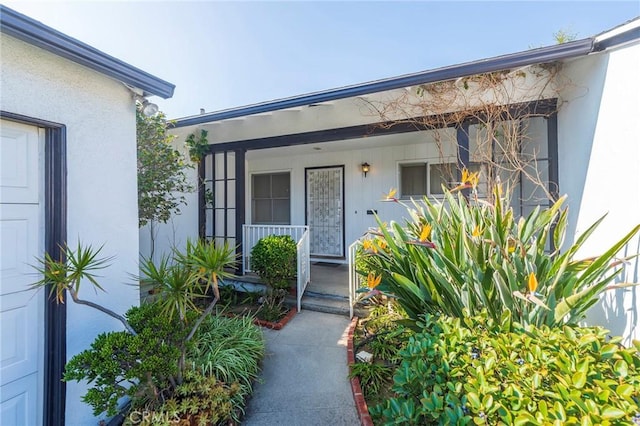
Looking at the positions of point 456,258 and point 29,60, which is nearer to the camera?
point 29,60

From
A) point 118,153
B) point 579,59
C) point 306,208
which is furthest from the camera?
point 306,208

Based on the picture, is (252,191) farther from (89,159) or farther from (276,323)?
(89,159)

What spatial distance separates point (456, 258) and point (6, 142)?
3851mm

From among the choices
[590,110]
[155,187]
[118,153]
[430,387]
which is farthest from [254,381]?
[590,110]

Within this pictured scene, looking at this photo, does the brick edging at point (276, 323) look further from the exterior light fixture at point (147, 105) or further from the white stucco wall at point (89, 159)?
the exterior light fixture at point (147, 105)

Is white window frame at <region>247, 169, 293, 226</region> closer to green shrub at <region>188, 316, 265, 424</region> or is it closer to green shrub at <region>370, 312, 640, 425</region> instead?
green shrub at <region>188, 316, 265, 424</region>

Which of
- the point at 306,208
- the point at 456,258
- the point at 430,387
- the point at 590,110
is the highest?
the point at 590,110

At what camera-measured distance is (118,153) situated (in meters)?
2.96

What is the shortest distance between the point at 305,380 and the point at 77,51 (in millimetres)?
3767

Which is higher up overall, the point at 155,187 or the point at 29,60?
the point at 29,60

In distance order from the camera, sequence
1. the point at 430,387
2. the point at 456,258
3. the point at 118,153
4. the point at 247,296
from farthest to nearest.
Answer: the point at 247,296
the point at 118,153
the point at 456,258
the point at 430,387

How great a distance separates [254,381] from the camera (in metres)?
3.02

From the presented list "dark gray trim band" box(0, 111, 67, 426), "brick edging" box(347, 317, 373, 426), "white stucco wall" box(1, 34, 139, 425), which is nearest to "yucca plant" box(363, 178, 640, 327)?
"brick edging" box(347, 317, 373, 426)

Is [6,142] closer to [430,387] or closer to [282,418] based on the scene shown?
[282,418]
